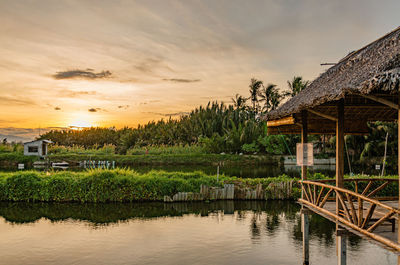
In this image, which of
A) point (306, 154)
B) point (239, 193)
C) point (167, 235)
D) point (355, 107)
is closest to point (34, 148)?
point (239, 193)

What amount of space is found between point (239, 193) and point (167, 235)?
4569 millimetres

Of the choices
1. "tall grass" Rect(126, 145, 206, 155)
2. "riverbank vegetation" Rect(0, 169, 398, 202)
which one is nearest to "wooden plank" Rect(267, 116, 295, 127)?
"riverbank vegetation" Rect(0, 169, 398, 202)

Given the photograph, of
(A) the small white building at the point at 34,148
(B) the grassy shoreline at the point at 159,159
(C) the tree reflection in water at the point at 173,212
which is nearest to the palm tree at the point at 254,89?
(B) the grassy shoreline at the point at 159,159

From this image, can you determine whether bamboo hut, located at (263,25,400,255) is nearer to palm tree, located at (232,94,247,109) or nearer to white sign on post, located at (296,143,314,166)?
white sign on post, located at (296,143,314,166)

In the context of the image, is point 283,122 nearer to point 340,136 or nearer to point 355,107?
point 355,107

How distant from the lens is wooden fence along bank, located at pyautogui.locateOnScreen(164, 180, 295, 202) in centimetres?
1297

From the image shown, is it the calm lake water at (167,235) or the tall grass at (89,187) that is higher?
the tall grass at (89,187)

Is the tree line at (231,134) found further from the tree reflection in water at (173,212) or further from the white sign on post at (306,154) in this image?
the white sign on post at (306,154)

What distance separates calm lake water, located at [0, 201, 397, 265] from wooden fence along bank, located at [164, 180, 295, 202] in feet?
0.99

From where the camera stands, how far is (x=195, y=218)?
435 inches

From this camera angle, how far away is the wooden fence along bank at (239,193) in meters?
13.0

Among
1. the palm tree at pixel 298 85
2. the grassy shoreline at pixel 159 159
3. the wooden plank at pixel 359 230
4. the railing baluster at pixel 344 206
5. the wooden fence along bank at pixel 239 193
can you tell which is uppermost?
the palm tree at pixel 298 85

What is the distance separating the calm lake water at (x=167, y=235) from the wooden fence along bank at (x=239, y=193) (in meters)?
0.30

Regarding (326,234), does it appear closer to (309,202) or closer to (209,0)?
(309,202)
